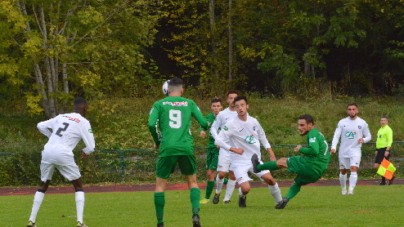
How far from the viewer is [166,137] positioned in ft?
32.7

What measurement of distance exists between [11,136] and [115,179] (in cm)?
686

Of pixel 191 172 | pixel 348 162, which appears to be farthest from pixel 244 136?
pixel 348 162

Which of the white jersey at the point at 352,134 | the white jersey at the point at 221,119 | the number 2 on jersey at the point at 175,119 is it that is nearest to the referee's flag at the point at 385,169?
the white jersey at the point at 352,134

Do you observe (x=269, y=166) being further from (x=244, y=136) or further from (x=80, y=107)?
(x=80, y=107)

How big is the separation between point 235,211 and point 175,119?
10.9 feet

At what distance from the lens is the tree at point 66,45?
27.6m

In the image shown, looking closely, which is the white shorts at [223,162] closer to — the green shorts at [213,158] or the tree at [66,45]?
the green shorts at [213,158]

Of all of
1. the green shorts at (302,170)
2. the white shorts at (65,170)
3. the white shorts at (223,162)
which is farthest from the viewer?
the white shorts at (223,162)

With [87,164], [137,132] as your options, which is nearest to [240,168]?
[87,164]

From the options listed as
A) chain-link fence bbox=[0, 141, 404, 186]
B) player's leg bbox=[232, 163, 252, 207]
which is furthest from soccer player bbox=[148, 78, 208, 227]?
chain-link fence bbox=[0, 141, 404, 186]

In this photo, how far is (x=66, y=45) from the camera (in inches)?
1131

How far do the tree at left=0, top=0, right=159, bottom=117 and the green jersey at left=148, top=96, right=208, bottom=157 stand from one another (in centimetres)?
1788

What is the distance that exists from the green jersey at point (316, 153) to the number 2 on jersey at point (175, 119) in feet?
9.33

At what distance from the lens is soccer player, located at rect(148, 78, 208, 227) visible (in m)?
9.91
